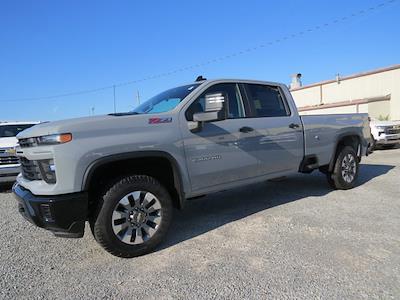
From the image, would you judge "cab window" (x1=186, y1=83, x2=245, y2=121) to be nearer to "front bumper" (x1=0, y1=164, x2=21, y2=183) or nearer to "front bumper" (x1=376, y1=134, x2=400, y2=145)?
"front bumper" (x1=0, y1=164, x2=21, y2=183)

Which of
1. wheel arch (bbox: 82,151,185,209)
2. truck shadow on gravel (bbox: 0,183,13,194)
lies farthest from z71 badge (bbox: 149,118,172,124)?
truck shadow on gravel (bbox: 0,183,13,194)

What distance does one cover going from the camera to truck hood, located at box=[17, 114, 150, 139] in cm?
347

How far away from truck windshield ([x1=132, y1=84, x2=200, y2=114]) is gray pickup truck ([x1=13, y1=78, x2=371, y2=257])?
25 millimetres

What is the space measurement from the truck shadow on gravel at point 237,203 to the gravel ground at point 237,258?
27 millimetres

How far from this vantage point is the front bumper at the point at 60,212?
11.3ft

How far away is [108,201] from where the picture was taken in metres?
3.66

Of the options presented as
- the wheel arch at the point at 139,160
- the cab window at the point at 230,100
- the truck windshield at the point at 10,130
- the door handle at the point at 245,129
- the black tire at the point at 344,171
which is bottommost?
the black tire at the point at 344,171

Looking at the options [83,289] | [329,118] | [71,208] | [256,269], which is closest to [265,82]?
[329,118]

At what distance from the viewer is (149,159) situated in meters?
4.01

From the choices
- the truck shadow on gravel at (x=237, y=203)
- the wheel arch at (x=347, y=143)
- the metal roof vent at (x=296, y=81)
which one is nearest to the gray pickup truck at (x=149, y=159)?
the truck shadow on gravel at (x=237, y=203)

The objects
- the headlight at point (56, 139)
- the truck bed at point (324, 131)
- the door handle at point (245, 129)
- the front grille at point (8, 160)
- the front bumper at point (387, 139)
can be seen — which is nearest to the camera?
the headlight at point (56, 139)

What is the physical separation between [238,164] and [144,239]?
5.28 feet

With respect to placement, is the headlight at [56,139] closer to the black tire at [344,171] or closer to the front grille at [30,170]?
the front grille at [30,170]

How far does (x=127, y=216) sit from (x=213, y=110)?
60.3 inches
